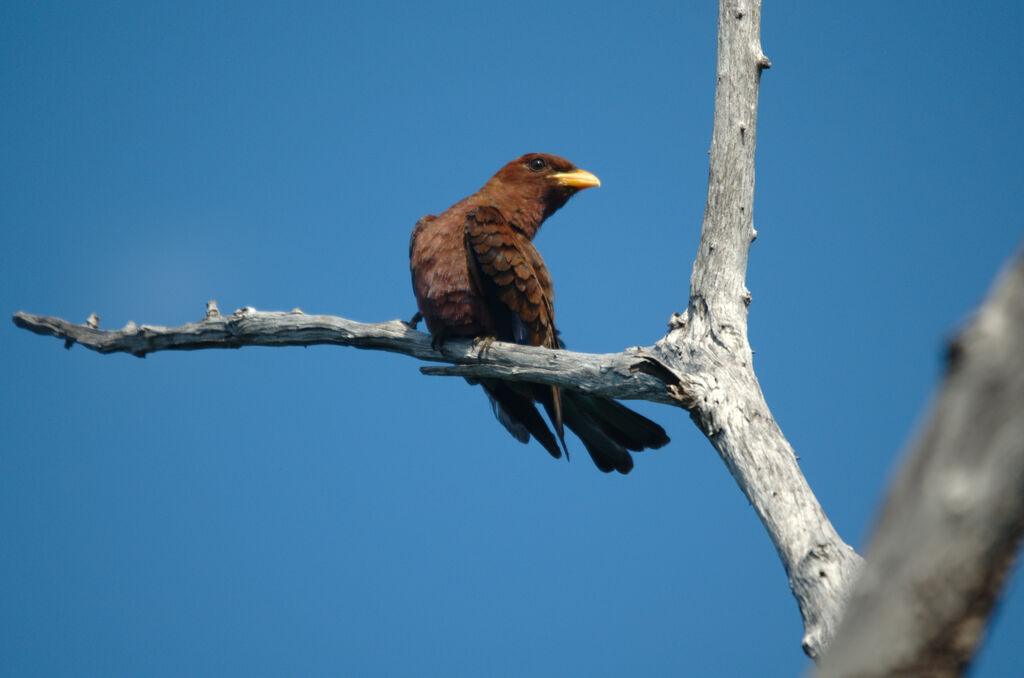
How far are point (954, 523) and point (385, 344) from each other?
348cm

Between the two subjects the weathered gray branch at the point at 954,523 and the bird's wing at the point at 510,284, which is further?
the bird's wing at the point at 510,284

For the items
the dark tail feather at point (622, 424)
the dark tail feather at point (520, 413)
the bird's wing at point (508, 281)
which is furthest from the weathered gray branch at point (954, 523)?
the dark tail feather at point (520, 413)

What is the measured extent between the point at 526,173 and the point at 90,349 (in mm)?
2850

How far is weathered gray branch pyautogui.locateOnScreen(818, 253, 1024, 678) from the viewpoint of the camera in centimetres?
91

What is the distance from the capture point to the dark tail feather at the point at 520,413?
439 centimetres

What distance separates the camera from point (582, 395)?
4.06m

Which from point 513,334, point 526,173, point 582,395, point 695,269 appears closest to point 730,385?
point 695,269

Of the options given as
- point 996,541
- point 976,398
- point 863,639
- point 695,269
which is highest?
point 695,269

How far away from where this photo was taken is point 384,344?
13.8 feet

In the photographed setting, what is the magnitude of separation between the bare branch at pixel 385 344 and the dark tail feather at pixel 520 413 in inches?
18.2

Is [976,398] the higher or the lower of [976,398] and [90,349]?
the lower

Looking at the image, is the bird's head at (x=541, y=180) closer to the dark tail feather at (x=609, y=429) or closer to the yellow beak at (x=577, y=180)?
the yellow beak at (x=577, y=180)

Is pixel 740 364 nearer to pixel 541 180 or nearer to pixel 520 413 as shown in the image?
pixel 520 413

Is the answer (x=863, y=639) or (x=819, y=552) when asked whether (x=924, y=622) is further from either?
(x=819, y=552)
